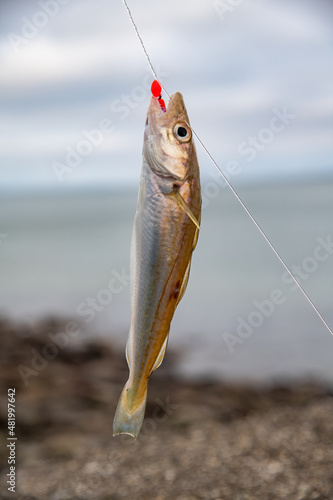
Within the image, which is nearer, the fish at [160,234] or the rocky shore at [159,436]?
the fish at [160,234]

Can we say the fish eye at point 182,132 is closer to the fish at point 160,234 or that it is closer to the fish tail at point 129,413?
the fish at point 160,234

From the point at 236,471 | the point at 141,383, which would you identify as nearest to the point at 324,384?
the point at 236,471

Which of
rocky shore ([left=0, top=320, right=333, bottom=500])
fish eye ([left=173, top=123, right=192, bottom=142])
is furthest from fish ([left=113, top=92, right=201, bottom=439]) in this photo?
rocky shore ([left=0, top=320, right=333, bottom=500])

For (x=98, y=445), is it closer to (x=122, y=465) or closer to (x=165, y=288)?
(x=122, y=465)

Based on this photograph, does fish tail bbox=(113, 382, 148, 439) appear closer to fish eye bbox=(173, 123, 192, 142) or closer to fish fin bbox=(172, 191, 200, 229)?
fish fin bbox=(172, 191, 200, 229)

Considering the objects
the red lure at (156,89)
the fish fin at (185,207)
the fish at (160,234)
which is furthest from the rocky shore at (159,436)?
the red lure at (156,89)

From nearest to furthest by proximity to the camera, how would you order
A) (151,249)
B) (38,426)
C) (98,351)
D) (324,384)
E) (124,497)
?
1. (151,249)
2. (124,497)
3. (38,426)
4. (324,384)
5. (98,351)

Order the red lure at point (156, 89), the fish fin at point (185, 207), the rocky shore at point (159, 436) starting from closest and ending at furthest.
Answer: the fish fin at point (185, 207) < the red lure at point (156, 89) < the rocky shore at point (159, 436)
